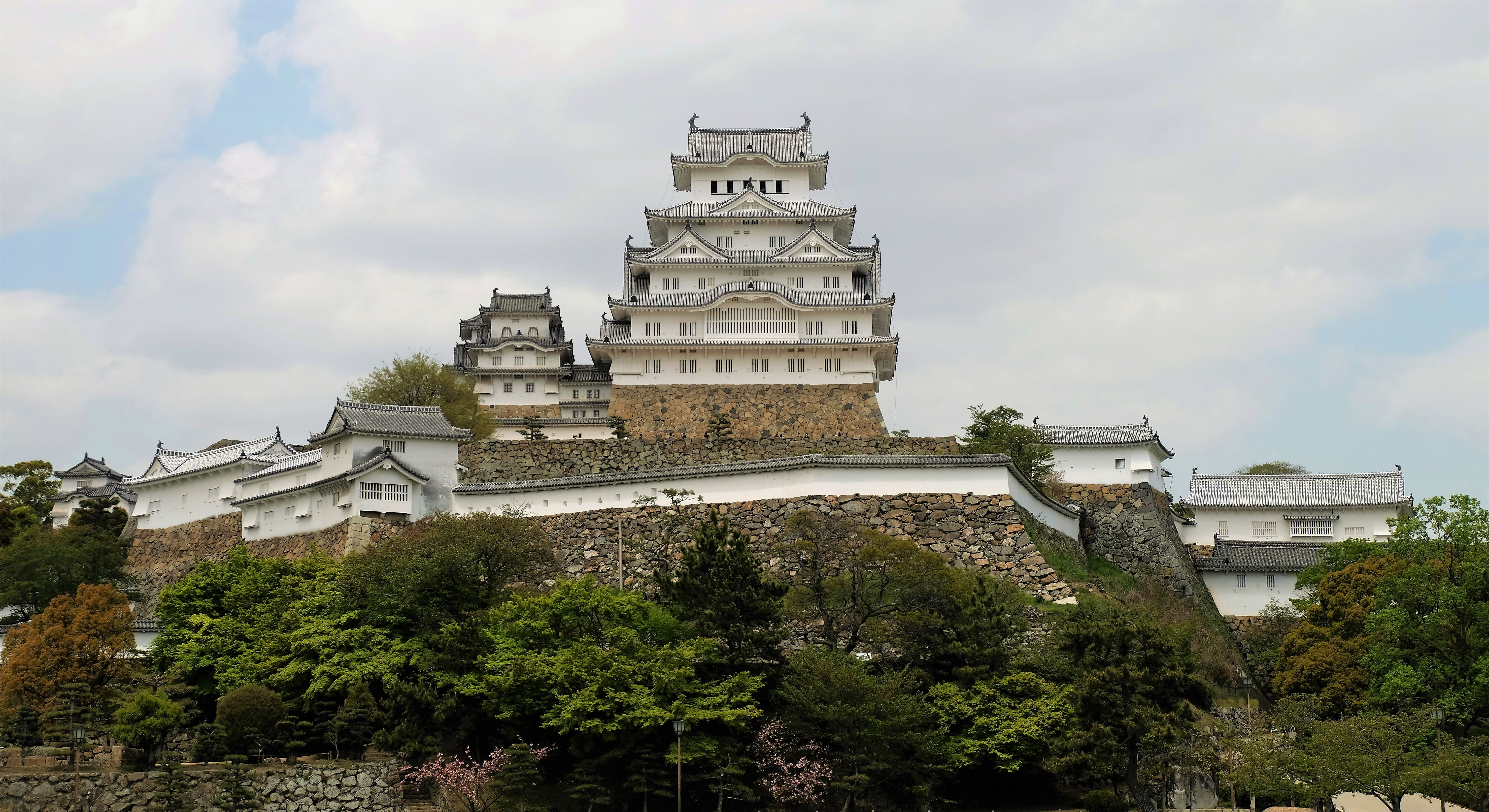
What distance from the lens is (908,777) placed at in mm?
25328

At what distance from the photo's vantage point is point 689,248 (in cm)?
4806

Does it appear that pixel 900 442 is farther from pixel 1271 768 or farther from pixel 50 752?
pixel 50 752

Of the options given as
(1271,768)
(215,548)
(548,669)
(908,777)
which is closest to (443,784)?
(548,669)

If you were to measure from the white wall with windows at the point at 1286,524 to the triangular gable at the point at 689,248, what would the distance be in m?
16.8

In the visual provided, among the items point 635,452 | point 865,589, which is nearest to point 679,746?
point 865,589

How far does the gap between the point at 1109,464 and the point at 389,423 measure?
1921cm

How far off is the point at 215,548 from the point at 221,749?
44.7 ft

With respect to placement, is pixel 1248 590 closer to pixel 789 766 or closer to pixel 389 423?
pixel 789 766

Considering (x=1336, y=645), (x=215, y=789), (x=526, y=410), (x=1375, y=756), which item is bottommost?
(x=215, y=789)

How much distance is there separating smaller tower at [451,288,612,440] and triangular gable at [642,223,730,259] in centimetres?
523

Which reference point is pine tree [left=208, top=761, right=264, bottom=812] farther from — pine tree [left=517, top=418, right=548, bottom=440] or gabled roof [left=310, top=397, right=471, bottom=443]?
pine tree [left=517, top=418, right=548, bottom=440]

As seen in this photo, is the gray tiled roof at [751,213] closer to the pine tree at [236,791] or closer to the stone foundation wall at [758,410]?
the stone foundation wall at [758,410]

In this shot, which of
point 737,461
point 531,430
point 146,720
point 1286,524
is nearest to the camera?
point 146,720

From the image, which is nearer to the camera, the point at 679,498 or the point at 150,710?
the point at 150,710
